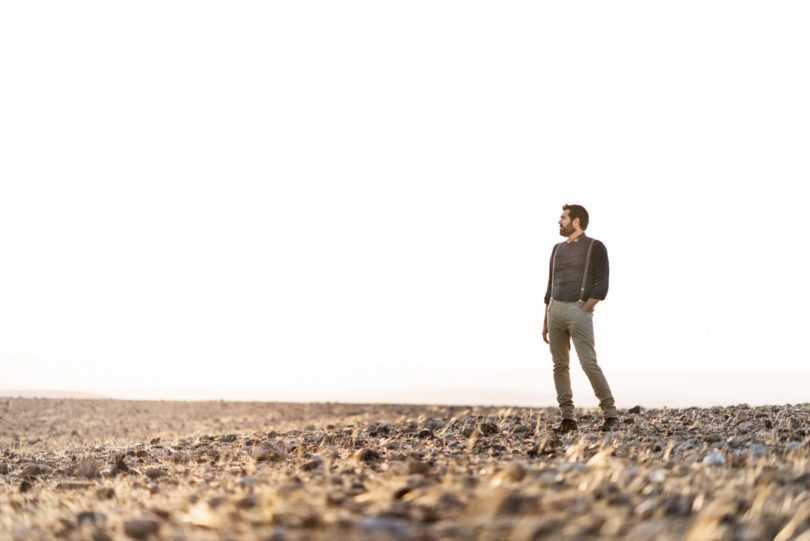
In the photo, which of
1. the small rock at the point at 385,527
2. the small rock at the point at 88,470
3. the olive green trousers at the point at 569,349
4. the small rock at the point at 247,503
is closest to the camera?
the small rock at the point at 385,527

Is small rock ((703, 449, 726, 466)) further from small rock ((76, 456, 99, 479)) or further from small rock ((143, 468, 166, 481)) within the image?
small rock ((76, 456, 99, 479))

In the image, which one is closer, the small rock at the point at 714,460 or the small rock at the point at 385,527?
the small rock at the point at 385,527

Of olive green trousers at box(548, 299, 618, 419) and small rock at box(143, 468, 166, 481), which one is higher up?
olive green trousers at box(548, 299, 618, 419)

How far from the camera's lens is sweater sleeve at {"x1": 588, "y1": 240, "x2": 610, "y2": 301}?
10.9m

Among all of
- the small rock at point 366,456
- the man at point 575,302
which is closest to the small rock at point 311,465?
the small rock at point 366,456

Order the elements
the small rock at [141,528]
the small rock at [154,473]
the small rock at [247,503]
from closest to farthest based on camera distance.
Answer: the small rock at [141,528], the small rock at [247,503], the small rock at [154,473]

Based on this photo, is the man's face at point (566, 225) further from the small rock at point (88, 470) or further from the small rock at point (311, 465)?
the small rock at point (88, 470)

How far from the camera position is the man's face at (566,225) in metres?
11.2

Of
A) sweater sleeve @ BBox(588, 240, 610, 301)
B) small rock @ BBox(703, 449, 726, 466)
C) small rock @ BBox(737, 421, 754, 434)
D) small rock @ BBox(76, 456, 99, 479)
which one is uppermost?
sweater sleeve @ BBox(588, 240, 610, 301)

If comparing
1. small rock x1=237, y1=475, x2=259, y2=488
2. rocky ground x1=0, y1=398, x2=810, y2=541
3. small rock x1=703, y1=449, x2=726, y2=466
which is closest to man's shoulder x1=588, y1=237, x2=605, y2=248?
rocky ground x1=0, y1=398, x2=810, y2=541

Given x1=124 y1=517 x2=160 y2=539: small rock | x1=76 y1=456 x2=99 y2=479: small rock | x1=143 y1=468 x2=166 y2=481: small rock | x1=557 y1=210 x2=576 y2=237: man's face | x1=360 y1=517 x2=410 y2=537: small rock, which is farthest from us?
x1=557 y1=210 x2=576 y2=237: man's face

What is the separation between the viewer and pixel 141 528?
5004mm

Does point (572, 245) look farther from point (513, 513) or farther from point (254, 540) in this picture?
point (254, 540)

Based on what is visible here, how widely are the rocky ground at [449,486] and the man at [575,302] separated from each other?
0.58 metres
